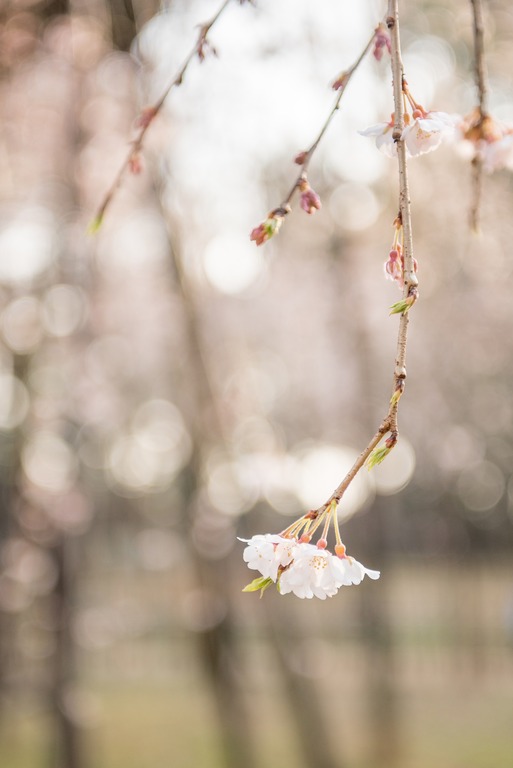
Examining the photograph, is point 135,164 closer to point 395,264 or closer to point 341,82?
point 341,82

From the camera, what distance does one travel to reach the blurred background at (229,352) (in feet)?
13.6

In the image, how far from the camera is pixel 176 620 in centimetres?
1553

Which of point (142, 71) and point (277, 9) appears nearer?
point (277, 9)


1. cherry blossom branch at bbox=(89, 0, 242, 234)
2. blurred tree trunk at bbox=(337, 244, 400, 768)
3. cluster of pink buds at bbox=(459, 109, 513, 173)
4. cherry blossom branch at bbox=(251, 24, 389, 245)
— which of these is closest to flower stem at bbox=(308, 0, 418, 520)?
cherry blossom branch at bbox=(251, 24, 389, 245)

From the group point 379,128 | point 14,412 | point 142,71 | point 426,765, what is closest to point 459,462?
point 426,765

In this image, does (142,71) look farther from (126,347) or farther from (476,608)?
(476,608)

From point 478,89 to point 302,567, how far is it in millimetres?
885

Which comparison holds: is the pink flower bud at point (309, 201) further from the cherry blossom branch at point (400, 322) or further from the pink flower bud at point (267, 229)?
the cherry blossom branch at point (400, 322)

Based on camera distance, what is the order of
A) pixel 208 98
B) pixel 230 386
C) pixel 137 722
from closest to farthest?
pixel 208 98, pixel 230 386, pixel 137 722

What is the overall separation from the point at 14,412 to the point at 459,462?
726 cm

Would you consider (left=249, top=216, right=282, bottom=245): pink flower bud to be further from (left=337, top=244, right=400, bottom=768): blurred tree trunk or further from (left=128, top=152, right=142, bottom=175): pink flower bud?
(left=337, top=244, right=400, bottom=768): blurred tree trunk

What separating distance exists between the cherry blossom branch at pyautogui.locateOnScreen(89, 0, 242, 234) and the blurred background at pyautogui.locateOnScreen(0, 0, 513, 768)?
0.45ft

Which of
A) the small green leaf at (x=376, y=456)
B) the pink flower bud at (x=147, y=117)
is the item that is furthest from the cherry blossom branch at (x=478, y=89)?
the small green leaf at (x=376, y=456)

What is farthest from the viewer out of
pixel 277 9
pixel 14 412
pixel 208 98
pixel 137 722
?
pixel 137 722
